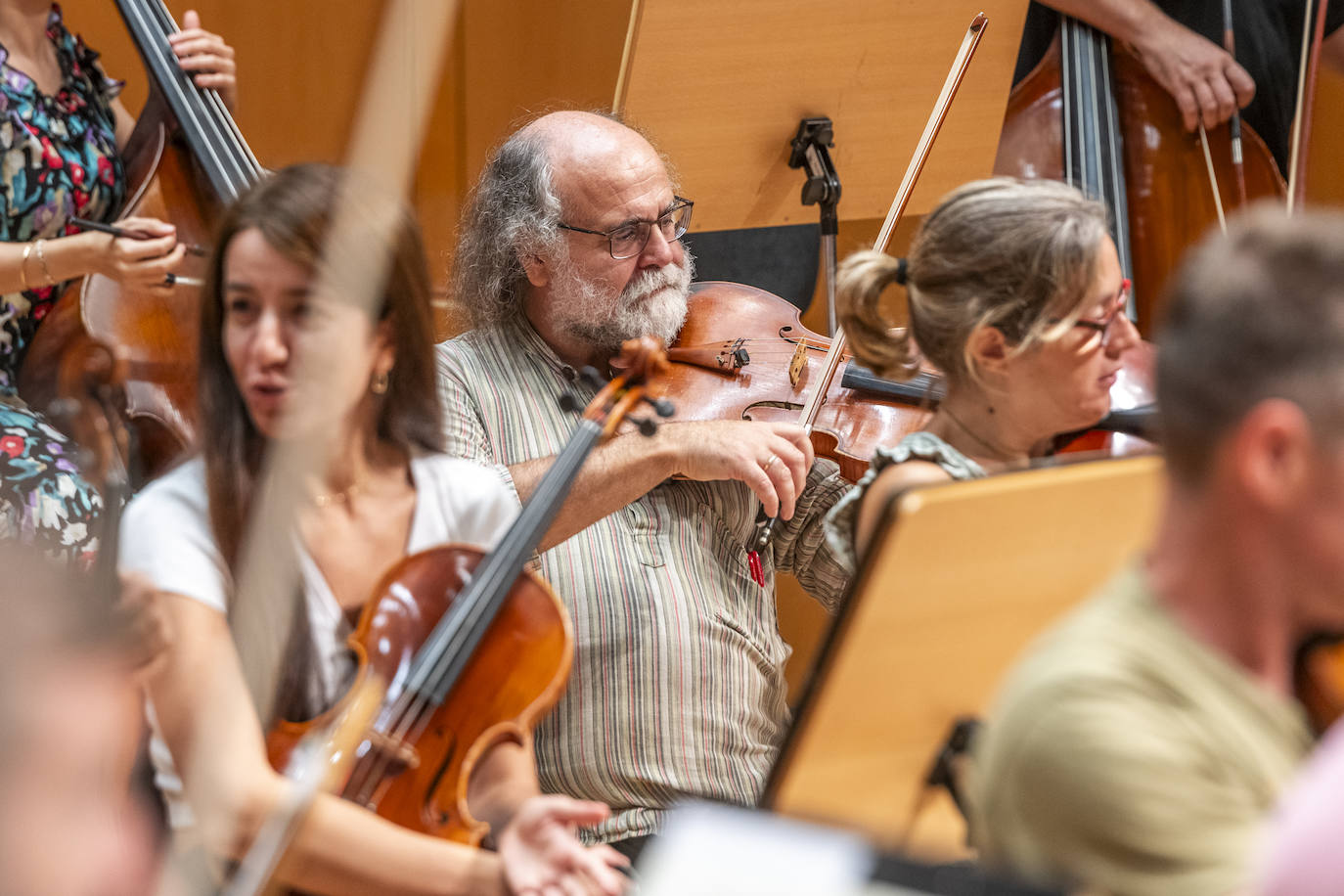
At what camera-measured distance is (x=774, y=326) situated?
150 cm

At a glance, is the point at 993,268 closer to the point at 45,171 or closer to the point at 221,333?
the point at 221,333

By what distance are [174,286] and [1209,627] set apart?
3.05 feet

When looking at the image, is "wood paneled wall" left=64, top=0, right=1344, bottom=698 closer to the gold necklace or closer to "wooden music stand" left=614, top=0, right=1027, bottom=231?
"wooden music stand" left=614, top=0, right=1027, bottom=231

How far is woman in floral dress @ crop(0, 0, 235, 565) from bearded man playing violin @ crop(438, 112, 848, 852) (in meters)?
0.32

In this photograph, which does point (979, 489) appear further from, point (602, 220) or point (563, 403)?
point (602, 220)

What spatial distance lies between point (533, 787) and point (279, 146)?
54.6 inches

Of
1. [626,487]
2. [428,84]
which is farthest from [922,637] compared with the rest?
[428,84]

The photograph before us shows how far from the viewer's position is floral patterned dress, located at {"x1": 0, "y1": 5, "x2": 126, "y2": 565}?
1.13 m

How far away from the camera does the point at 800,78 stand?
1.59 m

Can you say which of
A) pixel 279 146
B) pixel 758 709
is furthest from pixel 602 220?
pixel 279 146

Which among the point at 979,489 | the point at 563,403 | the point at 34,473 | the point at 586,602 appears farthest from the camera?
the point at 586,602

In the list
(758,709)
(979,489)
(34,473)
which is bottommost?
(758,709)

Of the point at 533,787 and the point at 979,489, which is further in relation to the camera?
the point at 533,787

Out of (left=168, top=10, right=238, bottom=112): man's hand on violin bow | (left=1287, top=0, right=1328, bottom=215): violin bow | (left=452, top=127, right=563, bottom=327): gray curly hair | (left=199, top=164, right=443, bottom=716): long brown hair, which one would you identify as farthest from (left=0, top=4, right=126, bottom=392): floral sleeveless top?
(left=1287, top=0, right=1328, bottom=215): violin bow
